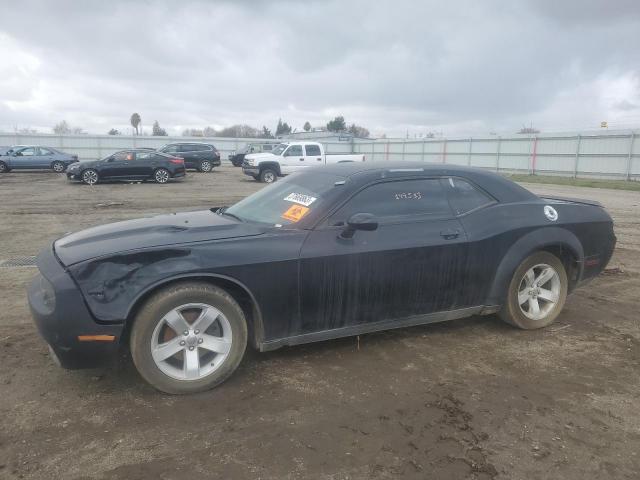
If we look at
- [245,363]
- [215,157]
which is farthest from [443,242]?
[215,157]

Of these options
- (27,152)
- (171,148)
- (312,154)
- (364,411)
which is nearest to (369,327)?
(364,411)

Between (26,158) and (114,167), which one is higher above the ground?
(26,158)

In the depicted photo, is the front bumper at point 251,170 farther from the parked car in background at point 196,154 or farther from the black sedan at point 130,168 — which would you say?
the parked car in background at point 196,154

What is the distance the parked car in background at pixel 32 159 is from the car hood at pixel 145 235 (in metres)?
25.9

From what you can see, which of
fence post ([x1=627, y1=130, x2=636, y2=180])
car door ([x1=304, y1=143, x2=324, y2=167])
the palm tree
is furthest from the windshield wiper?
the palm tree

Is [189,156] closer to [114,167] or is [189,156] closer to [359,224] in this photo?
[114,167]

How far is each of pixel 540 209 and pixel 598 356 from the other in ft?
4.46

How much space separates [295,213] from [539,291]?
240cm

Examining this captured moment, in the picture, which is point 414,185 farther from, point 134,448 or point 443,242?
point 134,448

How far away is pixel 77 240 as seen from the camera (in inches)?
145

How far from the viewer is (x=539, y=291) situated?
179 inches

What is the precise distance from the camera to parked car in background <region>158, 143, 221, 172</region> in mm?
28969

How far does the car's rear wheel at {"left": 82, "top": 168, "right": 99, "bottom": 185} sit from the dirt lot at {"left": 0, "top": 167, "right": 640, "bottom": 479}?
16659 mm

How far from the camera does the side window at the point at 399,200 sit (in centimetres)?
392
